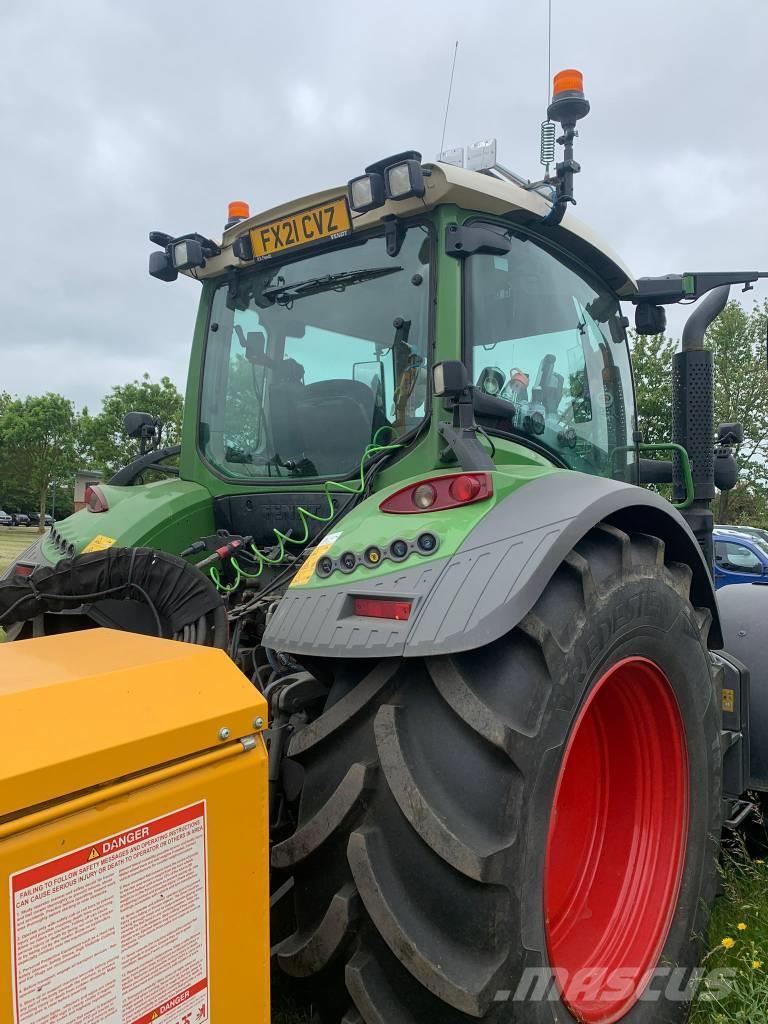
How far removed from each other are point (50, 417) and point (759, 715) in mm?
40638

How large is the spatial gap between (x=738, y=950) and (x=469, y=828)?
1.53 metres

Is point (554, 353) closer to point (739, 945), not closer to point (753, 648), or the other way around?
point (753, 648)

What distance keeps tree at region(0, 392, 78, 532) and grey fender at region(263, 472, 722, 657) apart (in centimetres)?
4079

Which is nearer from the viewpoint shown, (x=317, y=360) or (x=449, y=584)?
(x=449, y=584)

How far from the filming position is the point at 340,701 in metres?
1.79

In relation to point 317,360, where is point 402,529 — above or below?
below

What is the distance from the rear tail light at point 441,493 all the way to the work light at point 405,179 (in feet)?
3.11

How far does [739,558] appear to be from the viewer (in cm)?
1066

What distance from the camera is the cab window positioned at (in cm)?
266

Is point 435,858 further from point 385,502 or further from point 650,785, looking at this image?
point 650,785

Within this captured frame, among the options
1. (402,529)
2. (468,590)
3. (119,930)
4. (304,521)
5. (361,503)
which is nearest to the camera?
(119,930)

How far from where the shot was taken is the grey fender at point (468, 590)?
1.68 m

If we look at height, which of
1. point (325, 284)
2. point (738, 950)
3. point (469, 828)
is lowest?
point (738, 950)

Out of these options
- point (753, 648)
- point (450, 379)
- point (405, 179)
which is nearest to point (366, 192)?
point (405, 179)
